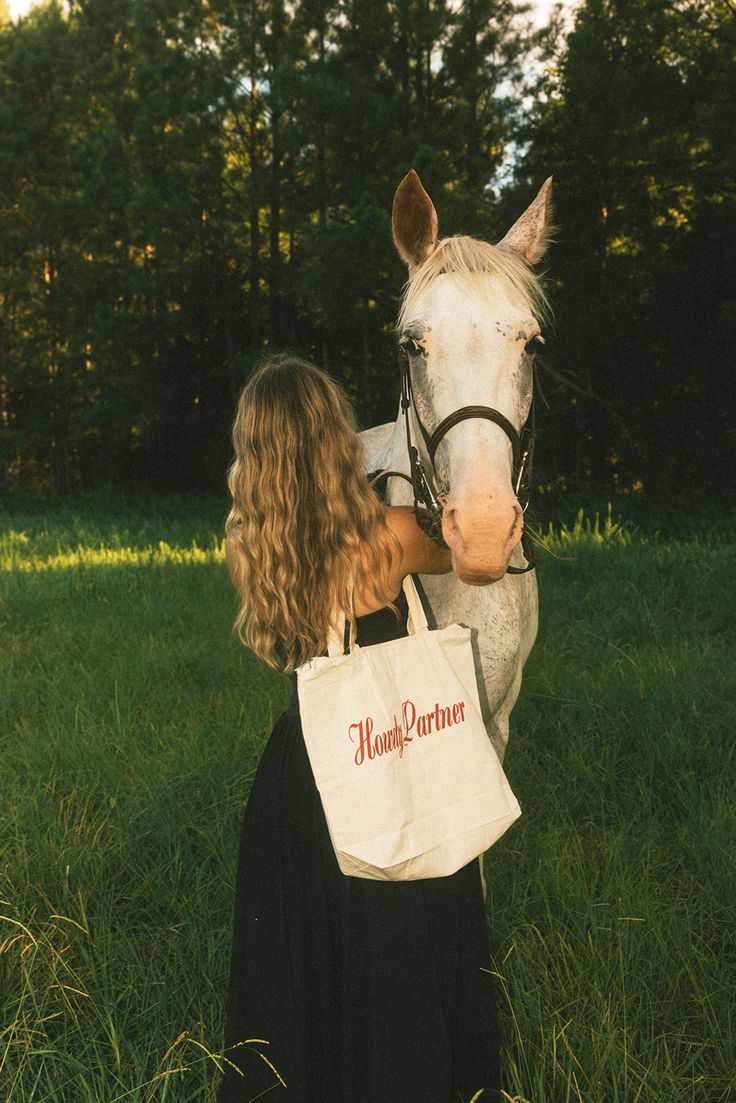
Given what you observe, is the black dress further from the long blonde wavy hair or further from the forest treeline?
the forest treeline

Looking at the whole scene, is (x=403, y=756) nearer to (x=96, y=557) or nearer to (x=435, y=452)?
(x=435, y=452)

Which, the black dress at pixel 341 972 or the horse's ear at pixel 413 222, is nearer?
the black dress at pixel 341 972

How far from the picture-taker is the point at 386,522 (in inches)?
69.1

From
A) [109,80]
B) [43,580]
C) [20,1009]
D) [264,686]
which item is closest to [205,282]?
[109,80]

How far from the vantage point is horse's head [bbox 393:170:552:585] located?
148 centimetres

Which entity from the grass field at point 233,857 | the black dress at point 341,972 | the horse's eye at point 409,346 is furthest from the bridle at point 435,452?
the grass field at point 233,857

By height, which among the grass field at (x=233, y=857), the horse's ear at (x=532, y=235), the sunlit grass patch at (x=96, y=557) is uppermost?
the horse's ear at (x=532, y=235)

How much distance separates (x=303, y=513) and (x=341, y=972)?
35.9 inches

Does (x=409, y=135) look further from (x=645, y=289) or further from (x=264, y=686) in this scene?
(x=264, y=686)

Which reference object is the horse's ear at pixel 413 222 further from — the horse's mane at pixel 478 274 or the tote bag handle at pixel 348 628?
the tote bag handle at pixel 348 628

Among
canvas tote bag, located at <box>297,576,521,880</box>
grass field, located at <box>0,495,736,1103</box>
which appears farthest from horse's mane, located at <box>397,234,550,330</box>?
grass field, located at <box>0,495,736,1103</box>

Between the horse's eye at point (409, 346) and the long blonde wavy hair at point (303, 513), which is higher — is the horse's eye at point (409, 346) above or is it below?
above

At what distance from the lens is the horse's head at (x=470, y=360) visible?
148cm

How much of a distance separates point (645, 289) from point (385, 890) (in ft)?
39.4
